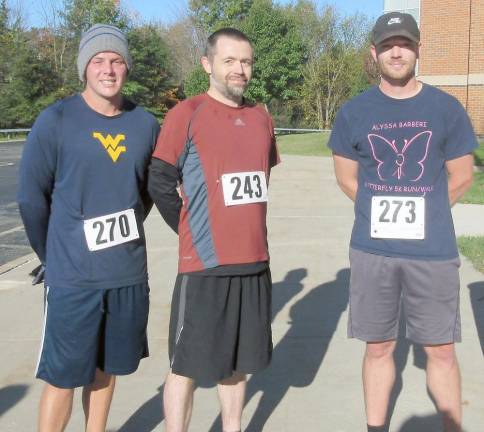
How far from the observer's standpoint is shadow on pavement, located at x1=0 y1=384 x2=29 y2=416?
12.8 ft

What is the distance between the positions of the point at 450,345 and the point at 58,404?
72.7 inches

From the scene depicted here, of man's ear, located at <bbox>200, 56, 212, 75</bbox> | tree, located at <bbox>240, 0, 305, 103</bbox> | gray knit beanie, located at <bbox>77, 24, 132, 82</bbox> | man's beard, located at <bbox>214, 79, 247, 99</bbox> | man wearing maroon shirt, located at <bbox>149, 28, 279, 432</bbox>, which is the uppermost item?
tree, located at <bbox>240, 0, 305, 103</bbox>

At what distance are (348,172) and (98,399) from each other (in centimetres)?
165

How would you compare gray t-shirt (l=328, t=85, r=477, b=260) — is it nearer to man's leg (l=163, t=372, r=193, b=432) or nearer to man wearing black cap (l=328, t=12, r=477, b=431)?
man wearing black cap (l=328, t=12, r=477, b=431)

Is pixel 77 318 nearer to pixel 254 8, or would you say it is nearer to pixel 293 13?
pixel 254 8

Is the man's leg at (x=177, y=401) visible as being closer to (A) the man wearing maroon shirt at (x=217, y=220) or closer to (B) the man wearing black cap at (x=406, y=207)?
(A) the man wearing maroon shirt at (x=217, y=220)

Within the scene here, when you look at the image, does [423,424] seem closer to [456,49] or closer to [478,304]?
[478,304]

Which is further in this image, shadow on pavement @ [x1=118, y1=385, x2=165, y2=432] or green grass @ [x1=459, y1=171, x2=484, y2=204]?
green grass @ [x1=459, y1=171, x2=484, y2=204]

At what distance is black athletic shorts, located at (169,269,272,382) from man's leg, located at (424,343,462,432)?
853 millimetres

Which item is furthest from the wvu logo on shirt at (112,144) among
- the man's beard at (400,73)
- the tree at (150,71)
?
the tree at (150,71)

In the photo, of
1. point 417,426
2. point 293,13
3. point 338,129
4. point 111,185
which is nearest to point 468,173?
point 338,129

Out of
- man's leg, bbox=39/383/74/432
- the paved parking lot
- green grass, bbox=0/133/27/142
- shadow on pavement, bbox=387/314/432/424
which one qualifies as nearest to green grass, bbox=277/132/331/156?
the paved parking lot

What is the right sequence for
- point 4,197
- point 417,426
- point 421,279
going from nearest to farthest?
point 421,279 < point 417,426 < point 4,197

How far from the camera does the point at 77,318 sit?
2951mm
